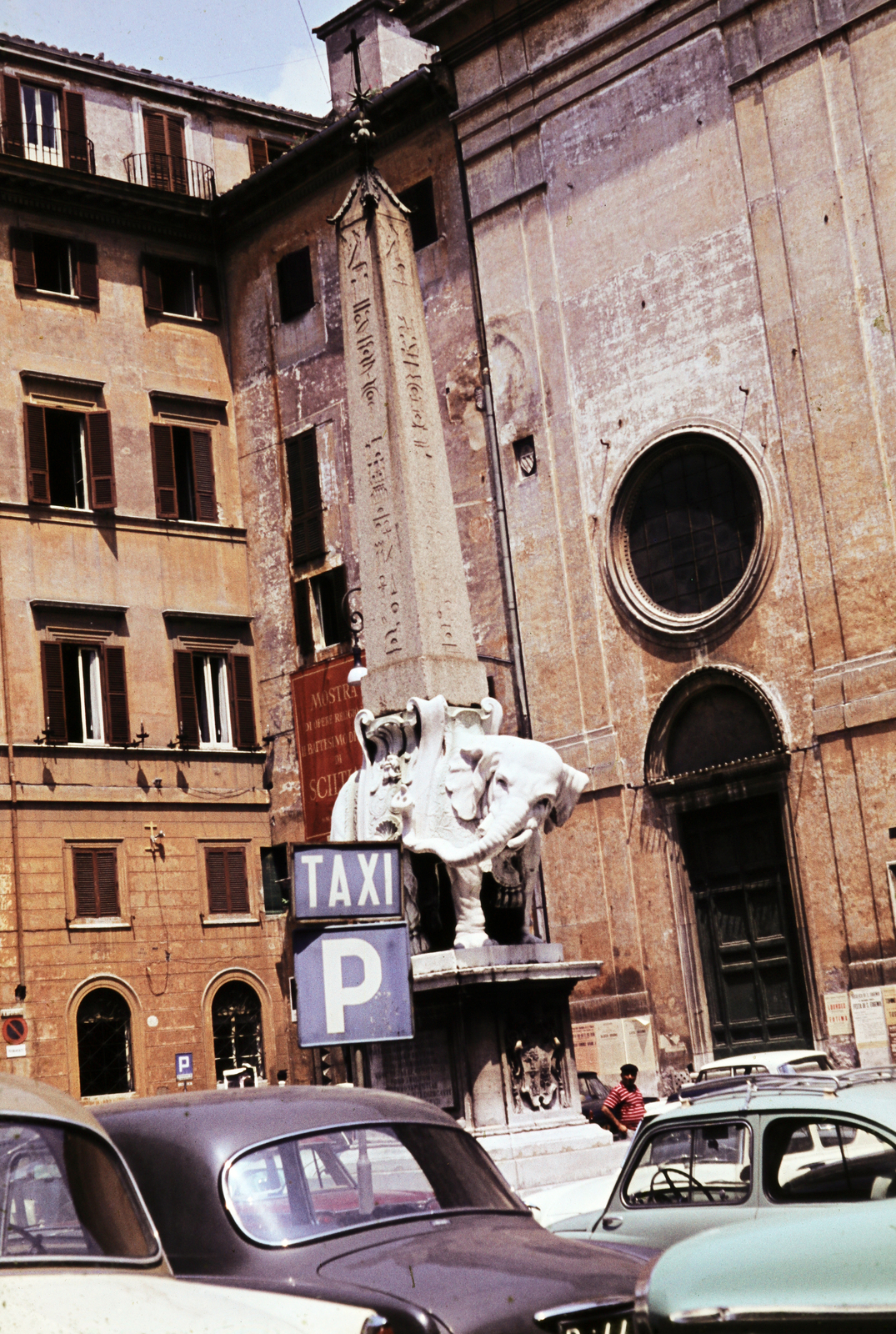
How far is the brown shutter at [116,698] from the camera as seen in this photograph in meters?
28.4

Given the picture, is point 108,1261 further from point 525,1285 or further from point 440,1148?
point 440,1148

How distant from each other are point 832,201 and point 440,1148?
1826 centimetres

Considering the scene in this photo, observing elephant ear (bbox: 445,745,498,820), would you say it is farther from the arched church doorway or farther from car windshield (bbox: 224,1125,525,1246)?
the arched church doorway

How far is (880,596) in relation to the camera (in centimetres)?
2105

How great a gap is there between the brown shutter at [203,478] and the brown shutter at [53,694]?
4110 mm

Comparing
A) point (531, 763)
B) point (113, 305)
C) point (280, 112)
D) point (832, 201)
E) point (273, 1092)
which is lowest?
point (273, 1092)

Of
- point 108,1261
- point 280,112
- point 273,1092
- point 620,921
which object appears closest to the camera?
point 108,1261

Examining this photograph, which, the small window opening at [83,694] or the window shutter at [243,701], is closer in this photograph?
the small window opening at [83,694]

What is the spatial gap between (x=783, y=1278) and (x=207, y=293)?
29.4 metres

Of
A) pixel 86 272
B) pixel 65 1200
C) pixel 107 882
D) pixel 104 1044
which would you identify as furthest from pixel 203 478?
pixel 65 1200

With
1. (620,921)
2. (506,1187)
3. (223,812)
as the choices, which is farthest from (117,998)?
(506,1187)

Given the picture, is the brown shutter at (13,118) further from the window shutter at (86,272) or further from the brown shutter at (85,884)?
the brown shutter at (85,884)

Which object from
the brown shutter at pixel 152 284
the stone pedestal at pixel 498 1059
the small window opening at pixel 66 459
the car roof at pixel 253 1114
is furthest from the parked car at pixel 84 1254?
the brown shutter at pixel 152 284

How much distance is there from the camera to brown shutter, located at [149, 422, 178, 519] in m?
29.9
